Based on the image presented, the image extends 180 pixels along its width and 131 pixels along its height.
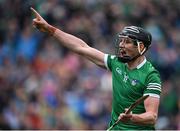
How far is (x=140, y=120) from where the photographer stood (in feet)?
28.2

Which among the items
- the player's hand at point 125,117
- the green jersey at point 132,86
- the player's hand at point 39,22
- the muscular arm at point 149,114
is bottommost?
the player's hand at point 125,117

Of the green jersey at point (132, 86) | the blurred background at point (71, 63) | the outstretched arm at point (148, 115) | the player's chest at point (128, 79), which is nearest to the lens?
the outstretched arm at point (148, 115)

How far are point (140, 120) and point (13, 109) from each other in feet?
19.5

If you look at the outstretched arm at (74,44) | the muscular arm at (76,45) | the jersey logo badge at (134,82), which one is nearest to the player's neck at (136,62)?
the jersey logo badge at (134,82)

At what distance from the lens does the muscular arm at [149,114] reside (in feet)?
28.2

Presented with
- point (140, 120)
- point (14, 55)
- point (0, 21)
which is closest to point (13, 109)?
point (14, 55)

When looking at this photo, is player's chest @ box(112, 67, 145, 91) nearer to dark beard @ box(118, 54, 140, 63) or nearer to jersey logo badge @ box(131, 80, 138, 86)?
jersey logo badge @ box(131, 80, 138, 86)

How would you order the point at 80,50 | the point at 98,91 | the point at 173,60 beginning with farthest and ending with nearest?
the point at 173,60, the point at 98,91, the point at 80,50

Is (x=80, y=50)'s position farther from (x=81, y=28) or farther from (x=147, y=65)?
(x=81, y=28)

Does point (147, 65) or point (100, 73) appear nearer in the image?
point (147, 65)

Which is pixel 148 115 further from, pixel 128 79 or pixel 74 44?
pixel 74 44

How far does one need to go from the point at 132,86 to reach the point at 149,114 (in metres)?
0.47

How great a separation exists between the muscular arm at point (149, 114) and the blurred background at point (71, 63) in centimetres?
531

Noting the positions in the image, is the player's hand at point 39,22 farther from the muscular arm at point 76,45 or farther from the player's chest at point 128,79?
the player's chest at point 128,79
